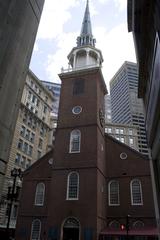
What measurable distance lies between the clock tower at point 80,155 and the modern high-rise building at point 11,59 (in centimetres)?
1792

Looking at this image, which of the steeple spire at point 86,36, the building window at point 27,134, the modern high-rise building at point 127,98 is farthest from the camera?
the modern high-rise building at point 127,98

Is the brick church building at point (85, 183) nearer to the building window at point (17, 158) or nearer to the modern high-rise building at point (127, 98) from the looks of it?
the building window at point (17, 158)

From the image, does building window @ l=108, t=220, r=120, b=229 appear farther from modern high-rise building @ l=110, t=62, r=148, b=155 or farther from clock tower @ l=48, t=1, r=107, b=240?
modern high-rise building @ l=110, t=62, r=148, b=155

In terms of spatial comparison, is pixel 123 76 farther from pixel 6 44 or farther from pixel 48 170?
pixel 6 44

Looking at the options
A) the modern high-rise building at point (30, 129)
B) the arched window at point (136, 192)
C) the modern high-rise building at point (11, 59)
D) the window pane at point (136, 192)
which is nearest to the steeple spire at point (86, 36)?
the modern high-rise building at point (30, 129)

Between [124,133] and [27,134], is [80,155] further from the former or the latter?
[124,133]

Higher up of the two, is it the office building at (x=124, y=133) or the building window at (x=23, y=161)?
the office building at (x=124, y=133)

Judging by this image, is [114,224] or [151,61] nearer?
[151,61]

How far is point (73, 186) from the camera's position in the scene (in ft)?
75.8

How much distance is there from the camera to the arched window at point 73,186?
892 inches

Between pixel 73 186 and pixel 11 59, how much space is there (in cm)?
1954

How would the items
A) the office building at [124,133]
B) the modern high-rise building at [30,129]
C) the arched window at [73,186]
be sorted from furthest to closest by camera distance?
the office building at [124,133] → the modern high-rise building at [30,129] → the arched window at [73,186]

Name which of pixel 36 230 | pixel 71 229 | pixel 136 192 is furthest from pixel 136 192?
pixel 36 230

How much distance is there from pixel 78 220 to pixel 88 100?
43.6 ft
